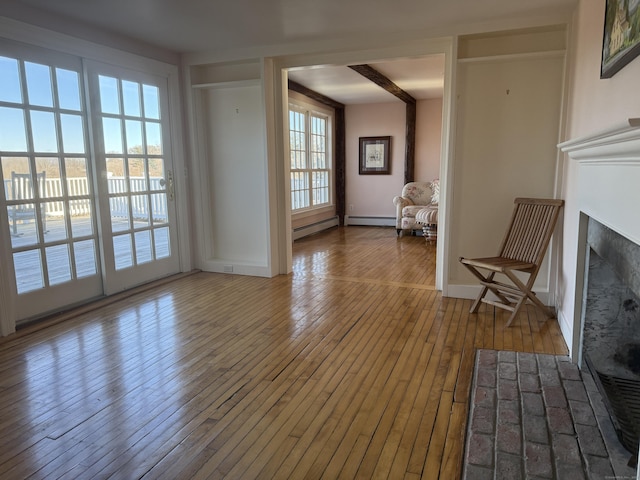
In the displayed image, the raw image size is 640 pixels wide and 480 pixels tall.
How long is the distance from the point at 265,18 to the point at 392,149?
5297 millimetres

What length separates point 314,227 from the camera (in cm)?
774

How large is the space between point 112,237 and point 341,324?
2266 millimetres

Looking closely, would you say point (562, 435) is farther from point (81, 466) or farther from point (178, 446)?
point (81, 466)

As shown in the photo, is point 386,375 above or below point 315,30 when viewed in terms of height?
below

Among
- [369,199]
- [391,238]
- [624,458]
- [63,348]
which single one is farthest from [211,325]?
[369,199]

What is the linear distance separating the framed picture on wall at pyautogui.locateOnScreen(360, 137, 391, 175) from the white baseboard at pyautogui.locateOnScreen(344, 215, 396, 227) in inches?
34.7

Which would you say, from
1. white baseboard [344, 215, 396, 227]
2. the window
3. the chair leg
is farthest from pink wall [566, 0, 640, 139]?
white baseboard [344, 215, 396, 227]

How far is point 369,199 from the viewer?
864 cm

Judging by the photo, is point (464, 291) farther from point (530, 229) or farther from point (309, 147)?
point (309, 147)

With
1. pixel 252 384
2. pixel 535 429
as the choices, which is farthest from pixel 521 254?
pixel 252 384

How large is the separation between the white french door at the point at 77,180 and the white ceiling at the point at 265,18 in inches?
13.6

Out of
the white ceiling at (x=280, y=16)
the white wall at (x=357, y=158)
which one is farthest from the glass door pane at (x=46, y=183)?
the white wall at (x=357, y=158)

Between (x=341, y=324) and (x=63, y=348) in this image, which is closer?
(x=63, y=348)

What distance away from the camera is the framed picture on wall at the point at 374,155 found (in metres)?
8.40
